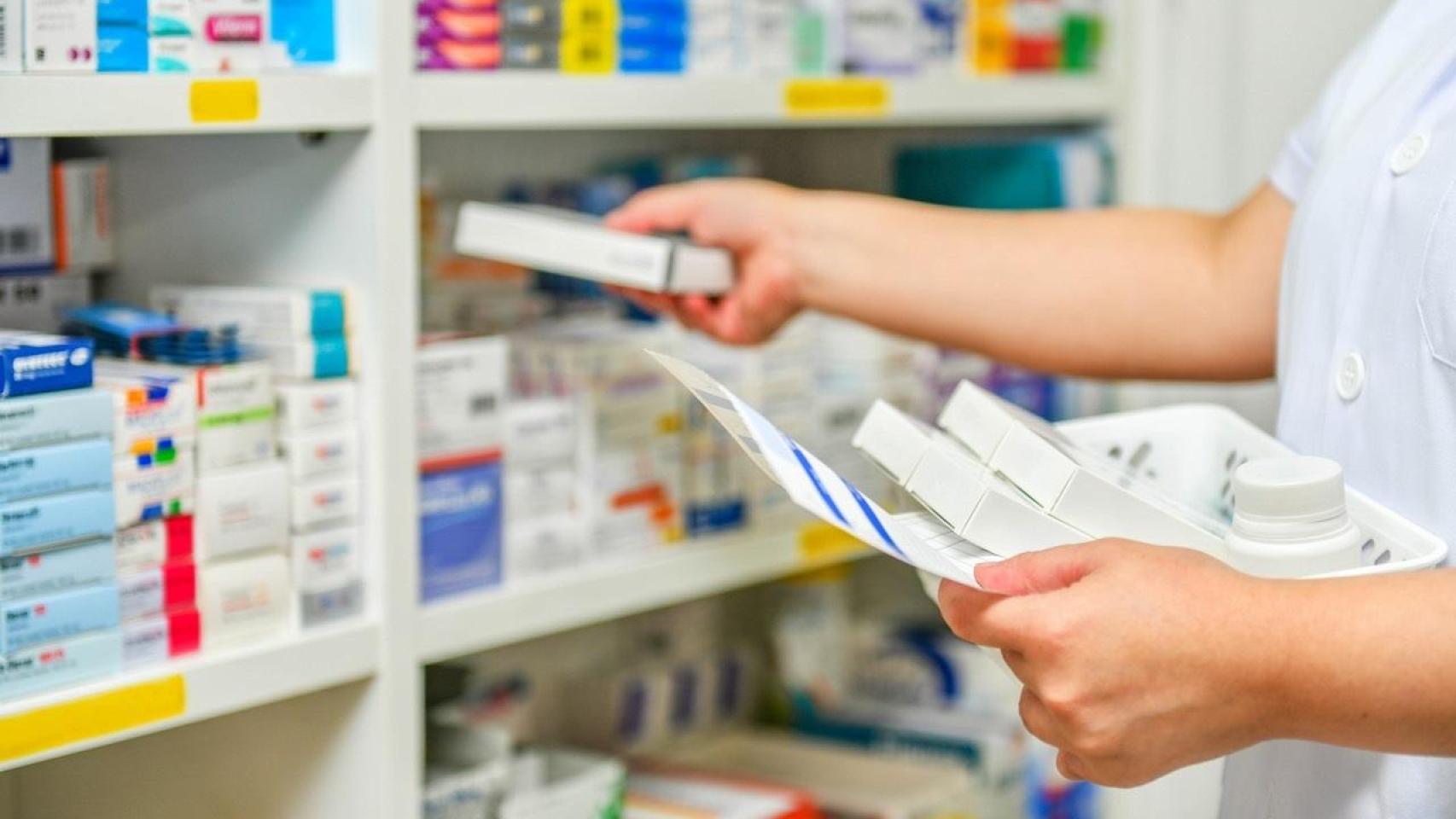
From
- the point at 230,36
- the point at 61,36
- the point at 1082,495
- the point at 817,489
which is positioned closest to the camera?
the point at 817,489

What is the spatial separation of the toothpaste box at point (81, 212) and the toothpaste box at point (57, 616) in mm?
342

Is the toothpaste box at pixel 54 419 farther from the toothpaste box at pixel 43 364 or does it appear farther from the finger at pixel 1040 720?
the finger at pixel 1040 720

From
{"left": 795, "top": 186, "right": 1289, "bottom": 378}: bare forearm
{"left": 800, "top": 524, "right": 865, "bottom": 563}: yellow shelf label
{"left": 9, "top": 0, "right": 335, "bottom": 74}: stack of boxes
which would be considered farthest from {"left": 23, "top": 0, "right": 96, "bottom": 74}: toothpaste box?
{"left": 800, "top": 524, "right": 865, "bottom": 563}: yellow shelf label

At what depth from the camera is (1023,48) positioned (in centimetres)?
183

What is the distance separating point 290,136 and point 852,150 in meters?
0.97

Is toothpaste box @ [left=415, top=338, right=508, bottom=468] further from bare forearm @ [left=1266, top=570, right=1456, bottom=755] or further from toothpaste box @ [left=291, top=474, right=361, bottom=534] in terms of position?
bare forearm @ [left=1266, top=570, right=1456, bottom=755]

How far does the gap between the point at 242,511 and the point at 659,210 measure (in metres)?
0.47

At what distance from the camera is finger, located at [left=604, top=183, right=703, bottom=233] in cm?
143

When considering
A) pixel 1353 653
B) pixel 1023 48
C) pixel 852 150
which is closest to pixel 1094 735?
pixel 1353 653

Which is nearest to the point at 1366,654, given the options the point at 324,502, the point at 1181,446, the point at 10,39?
the point at 1181,446

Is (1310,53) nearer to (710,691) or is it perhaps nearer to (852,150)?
(852,150)

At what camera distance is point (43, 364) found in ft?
3.33

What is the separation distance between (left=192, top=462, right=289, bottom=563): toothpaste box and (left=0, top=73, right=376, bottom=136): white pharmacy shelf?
235 mm

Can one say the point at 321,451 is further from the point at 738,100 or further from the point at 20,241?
the point at 738,100
